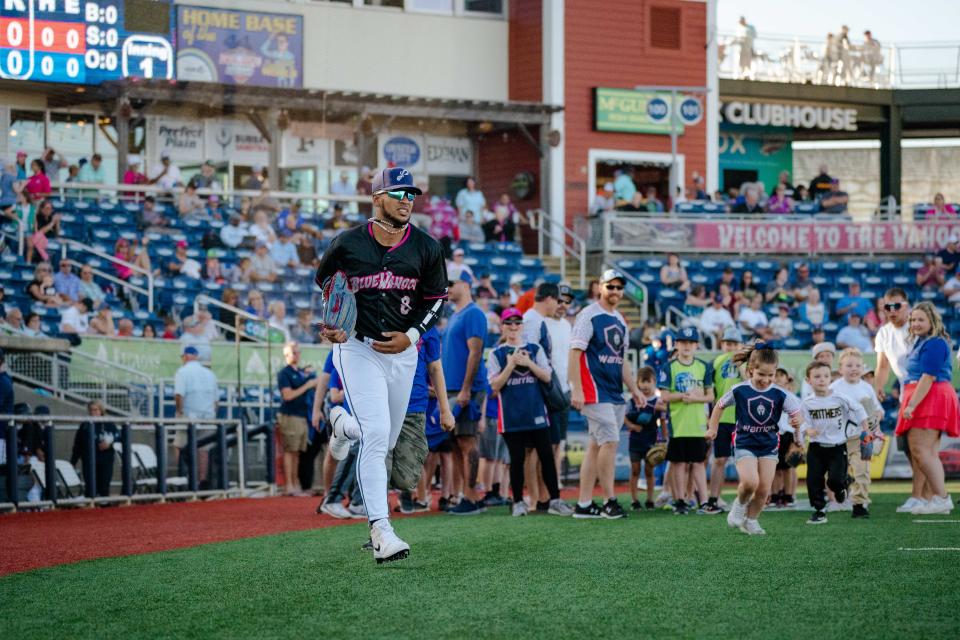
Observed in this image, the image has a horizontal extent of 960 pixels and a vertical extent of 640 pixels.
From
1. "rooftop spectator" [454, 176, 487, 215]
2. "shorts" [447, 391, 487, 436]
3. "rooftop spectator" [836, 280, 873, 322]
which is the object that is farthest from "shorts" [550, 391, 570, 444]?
"rooftop spectator" [454, 176, 487, 215]

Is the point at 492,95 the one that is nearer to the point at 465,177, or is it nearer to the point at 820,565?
the point at 465,177

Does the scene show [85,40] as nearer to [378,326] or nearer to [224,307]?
[224,307]

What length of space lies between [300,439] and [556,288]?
5.55 m

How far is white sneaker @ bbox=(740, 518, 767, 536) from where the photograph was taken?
1028 centimetres

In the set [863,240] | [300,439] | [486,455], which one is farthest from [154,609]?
[863,240]

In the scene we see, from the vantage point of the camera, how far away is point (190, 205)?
1005 inches

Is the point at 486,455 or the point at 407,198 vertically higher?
the point at 407,198

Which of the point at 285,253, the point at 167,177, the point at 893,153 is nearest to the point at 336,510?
the point at 285,253

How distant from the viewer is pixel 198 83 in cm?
2803

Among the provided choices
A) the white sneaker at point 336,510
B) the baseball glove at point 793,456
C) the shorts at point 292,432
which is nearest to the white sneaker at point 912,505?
the baseball glove at point 793,456

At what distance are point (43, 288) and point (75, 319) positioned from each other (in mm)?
962

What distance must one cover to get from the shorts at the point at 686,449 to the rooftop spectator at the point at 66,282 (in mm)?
10655

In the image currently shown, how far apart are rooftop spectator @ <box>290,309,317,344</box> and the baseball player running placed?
1345 centimetres

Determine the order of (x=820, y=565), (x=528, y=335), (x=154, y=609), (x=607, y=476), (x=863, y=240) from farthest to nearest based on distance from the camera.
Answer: (x=863, y=240) → (x=528, y=335) → (x=607, y=476) → (x=820, y=565) → (x=154, y=609)
